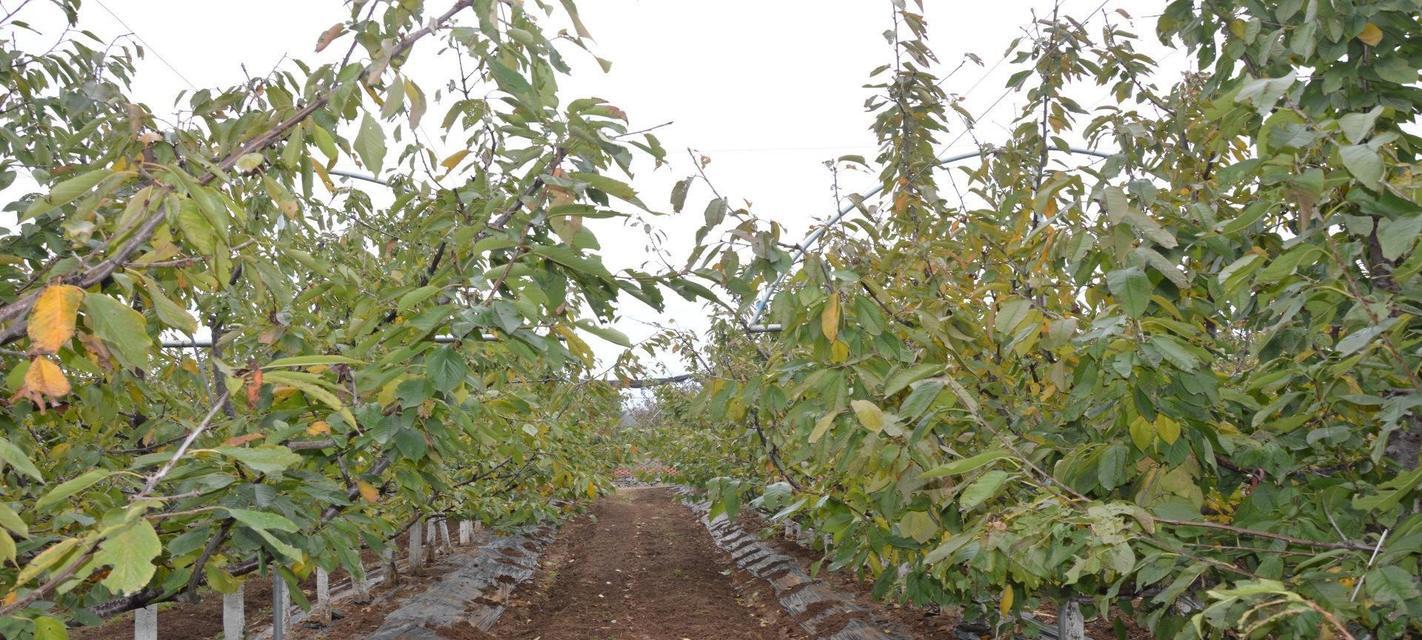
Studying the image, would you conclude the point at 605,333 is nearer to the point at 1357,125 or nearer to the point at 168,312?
the point at 168,312

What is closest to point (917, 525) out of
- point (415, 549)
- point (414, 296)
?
point (414, 296)

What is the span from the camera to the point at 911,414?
1.69m

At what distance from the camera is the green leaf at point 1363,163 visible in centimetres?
125

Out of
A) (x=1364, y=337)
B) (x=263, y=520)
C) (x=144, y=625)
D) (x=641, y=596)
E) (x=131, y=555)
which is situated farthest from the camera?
(x=641, y=596)

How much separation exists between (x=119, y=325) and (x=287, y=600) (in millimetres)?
7151

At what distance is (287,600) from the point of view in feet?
23.7

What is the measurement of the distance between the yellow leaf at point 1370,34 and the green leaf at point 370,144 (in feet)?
6.26

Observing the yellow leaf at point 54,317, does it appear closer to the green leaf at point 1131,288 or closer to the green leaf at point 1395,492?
the green leaf at point 1131,288

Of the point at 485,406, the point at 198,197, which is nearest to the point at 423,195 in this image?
the point at 485,406

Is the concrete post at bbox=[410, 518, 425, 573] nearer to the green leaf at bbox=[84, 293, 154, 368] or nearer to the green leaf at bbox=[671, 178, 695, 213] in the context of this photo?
the green leaf at bbox=[671, 178, 695, 213]

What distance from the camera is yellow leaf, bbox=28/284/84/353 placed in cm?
103

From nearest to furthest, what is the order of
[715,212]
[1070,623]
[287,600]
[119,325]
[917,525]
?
1. [119,325]
2. [715,212]
3. [917,525]
4. [1070,623]
5. [287,600]

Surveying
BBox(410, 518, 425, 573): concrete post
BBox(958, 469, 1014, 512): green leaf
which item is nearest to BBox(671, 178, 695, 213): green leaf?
BBox(958, 469, 1014, 512): green leaf

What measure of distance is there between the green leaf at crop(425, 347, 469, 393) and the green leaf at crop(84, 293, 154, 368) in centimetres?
46
